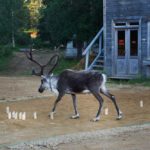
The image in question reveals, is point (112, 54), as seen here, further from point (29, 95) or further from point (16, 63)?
point (16, 63)

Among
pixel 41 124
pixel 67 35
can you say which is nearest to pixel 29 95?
pixel 41 124

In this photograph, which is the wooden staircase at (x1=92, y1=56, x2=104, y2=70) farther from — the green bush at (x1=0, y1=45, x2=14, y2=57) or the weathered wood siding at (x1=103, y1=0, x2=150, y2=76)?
the green bush at (x1=0, y1=45, x2=14, y2=57)

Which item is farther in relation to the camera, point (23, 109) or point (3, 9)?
point (3, 9)

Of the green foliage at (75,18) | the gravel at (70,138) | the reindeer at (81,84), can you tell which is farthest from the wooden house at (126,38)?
the gravel at (70,138)

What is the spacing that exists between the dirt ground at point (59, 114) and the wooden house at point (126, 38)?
463 cm

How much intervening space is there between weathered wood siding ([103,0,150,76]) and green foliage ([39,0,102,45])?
705cm

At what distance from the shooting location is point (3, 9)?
135 ft

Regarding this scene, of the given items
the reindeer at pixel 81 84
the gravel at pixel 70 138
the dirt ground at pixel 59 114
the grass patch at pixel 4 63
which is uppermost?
the reindeer at pixel 81 84

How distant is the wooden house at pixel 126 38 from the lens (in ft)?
82.6

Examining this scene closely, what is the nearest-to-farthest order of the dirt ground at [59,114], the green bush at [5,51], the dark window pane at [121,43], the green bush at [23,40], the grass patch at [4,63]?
the dirt ground at [59,114] < the dark window pane at [121,43] < the grass patch at [4,63] < the green bush at [5,51] < the green bush at [23,40]

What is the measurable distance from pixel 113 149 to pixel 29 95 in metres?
10.1

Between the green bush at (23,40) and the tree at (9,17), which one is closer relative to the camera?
the tree at (9,17)

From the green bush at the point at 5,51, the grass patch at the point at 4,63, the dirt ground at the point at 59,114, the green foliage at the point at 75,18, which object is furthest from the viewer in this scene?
the green bush at the point at 5,51

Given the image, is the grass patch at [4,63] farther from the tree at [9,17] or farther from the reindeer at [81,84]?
the reindeer at [81,84]
